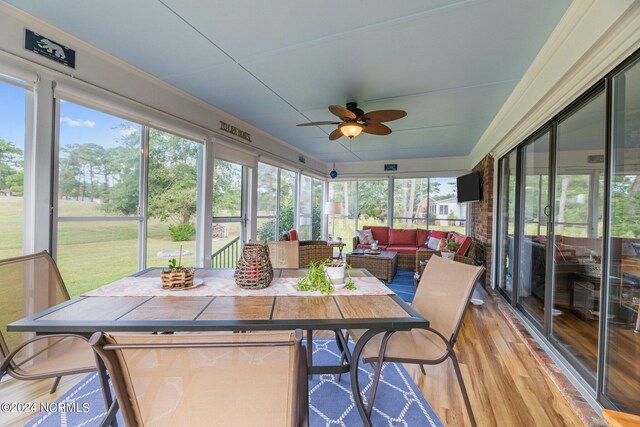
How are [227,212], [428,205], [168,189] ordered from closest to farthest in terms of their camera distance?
[168,189]
[227,212]
[428,205]

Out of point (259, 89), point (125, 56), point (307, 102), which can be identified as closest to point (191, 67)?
point (125, 56)

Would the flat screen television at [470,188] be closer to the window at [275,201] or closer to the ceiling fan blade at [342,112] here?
the ceiling fan blade at [342,112]

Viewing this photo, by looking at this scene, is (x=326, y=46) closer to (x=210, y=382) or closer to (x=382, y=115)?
(x=382, y=115)

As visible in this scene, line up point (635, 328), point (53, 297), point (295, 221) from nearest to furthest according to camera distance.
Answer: point (635, 328) → point (53, 297) → point (295, 221)

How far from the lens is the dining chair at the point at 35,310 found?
1298 millimetres

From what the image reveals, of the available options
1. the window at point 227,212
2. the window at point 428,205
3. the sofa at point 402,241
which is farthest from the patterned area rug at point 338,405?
the window at point 428,205

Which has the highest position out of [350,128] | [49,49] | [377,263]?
[49,49]

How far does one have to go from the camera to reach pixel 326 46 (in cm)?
211

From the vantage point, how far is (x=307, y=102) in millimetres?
3244

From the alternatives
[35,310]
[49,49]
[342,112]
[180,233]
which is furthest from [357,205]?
[35,310]

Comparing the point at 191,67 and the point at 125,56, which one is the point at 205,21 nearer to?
the point at 191,67

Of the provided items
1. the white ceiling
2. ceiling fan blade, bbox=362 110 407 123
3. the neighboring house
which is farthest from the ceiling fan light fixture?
the neighboring house

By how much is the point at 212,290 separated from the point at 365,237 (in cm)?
509

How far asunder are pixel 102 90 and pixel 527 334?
4.44 m
